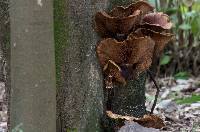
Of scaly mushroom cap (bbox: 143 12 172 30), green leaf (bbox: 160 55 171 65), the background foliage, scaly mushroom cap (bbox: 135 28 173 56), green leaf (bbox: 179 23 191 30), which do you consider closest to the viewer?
scaly mushroom cap (bbox: 135 28 173 56)

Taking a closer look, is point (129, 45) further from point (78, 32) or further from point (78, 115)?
point (78, 115)

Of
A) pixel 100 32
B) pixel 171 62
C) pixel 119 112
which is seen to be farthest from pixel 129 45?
pixel 171 62

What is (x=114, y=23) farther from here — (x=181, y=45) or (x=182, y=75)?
(x=181, y=45)

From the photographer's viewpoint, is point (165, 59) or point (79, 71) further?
point (165, 59)

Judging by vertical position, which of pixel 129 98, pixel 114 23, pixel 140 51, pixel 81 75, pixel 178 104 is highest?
pixel 114 23

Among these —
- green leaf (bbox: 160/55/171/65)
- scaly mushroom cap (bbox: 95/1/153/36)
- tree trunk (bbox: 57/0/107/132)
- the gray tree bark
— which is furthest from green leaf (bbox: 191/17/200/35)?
the gray tree bark

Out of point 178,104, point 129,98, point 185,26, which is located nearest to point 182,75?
point 185,26

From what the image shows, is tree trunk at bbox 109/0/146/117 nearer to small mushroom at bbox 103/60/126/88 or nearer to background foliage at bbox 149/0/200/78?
small mushroom at bbox 103/60/126/88
